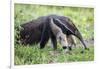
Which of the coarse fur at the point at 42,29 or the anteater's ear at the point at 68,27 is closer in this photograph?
the coarse fur at the point at 42,29

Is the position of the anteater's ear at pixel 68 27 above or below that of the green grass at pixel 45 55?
above

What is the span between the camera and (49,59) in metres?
2.35

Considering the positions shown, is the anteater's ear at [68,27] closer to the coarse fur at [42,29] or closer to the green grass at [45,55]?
the coarse fur at [42,29]

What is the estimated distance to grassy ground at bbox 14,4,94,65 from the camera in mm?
2240

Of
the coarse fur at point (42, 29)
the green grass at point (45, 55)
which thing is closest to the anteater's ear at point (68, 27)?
the coarse fur at point (42, 29)

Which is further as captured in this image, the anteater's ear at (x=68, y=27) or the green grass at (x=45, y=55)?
the anteater's ear at (x=68, y=27)

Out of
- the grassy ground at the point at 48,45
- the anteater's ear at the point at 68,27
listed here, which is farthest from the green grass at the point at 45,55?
the anteater's ear at the point at 68,27

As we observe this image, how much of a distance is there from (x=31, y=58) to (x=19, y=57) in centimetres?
14

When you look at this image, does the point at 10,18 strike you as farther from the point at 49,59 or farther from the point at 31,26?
the point at 49,59

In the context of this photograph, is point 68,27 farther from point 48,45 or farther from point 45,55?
point 45,55

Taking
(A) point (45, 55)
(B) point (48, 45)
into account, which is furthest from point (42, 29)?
(A) point (45, 55)

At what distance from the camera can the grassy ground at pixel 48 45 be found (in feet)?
7.35

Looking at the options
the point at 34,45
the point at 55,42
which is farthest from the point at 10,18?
the point at 55,42

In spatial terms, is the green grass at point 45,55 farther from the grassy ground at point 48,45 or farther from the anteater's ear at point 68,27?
the anteater's ear at point 68,27
